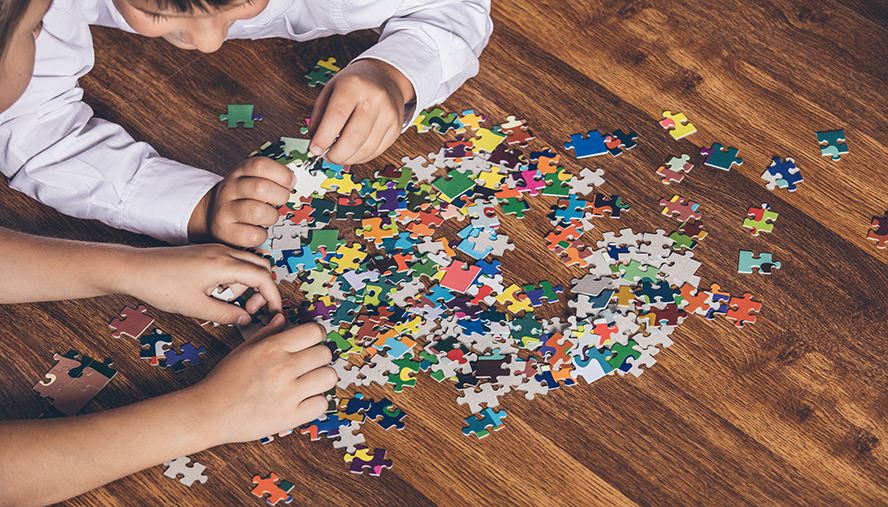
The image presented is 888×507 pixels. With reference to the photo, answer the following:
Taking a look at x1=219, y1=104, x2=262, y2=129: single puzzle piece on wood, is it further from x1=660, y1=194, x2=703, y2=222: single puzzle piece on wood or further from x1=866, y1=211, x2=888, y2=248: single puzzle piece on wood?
x1=866, y1=211, x2=888, y2=248: single puzzle piece on wood

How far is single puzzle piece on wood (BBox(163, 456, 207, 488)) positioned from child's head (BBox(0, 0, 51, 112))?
1.92ft

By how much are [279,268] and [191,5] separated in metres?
0.48

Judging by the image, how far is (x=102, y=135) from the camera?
1358 millimetres

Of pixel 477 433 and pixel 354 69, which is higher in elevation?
pixel 354 69

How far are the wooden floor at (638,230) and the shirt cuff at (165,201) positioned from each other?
0.05 m

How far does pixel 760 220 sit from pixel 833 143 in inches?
11.7

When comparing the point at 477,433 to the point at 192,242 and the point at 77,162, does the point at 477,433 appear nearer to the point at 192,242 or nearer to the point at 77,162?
the point at 192,242

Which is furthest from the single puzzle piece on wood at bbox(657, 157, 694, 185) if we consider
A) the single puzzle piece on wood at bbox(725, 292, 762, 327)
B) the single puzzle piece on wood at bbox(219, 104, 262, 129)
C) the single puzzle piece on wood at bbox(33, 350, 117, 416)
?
the single puzzle piece on wood at bbox(33, 350, 117, 416)

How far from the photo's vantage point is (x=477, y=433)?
1.15 m

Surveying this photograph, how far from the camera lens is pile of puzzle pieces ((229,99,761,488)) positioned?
47.1 inches

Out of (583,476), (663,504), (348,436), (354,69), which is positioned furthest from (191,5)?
(663,504)

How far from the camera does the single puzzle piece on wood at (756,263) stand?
132 centimetres

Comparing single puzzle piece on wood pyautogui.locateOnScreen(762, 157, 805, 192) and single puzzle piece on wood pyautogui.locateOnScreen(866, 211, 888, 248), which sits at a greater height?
single puzzle piece on wood pyautogui.locateOnScreen(762, 157, 805, 192)

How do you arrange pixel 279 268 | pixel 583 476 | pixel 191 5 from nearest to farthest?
pixel 191 5 → pixel 583 476 → pixel 279 268
